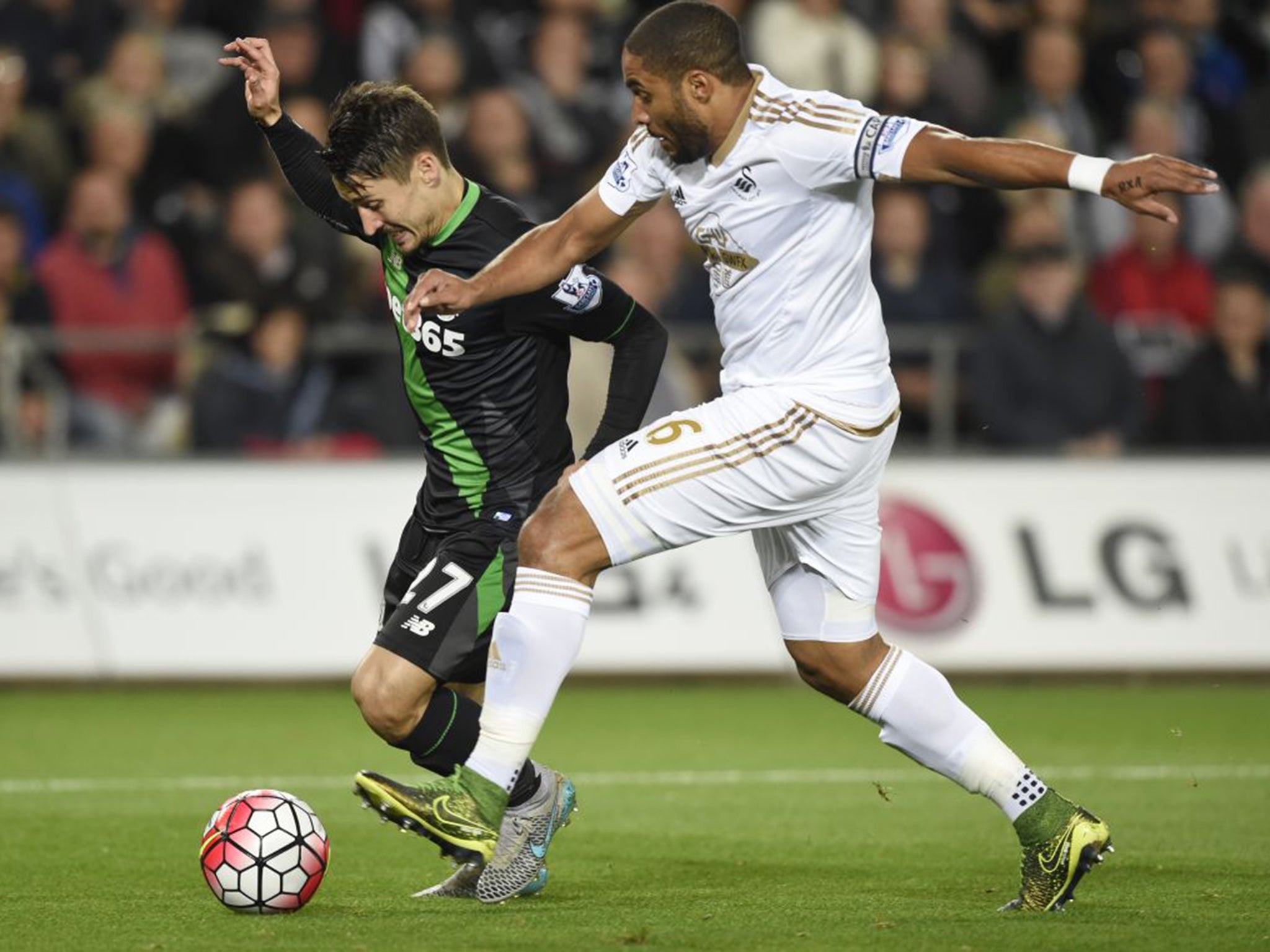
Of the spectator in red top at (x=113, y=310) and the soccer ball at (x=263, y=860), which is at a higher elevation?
the soccer ball at (x=263, y=860)

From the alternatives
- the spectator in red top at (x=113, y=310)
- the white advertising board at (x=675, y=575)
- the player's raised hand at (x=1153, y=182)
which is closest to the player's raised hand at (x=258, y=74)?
the player's raised hand at (x=1153, y=182)

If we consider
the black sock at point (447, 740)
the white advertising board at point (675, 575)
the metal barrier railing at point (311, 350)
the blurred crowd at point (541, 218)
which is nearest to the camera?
the black sock at point (447, 740)

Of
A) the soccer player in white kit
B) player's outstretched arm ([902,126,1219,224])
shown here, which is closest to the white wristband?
player's outstretched arm ([902,126,1219,224])

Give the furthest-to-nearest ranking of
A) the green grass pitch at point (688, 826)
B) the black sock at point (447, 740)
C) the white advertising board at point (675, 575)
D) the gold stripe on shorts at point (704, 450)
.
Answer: the white advertising board at point (675, 575)
the black sock at point (447, 740)
the gold stripe on shorts at point (704, 450)
the green grass pitch at point (688, 826)

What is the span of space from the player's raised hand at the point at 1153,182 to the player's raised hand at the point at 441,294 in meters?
1.77

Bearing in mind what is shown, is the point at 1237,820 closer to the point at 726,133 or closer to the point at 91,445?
the point at 726,133

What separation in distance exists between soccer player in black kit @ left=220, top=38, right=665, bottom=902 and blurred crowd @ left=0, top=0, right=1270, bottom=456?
6.16 metres

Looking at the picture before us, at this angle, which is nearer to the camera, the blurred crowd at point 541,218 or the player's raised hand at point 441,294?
the player's raised hand at point 441,294

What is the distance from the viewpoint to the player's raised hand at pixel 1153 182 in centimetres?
546

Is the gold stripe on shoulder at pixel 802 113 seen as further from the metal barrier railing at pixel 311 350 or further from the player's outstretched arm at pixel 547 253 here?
the metal barrier railing at pixel 311 350

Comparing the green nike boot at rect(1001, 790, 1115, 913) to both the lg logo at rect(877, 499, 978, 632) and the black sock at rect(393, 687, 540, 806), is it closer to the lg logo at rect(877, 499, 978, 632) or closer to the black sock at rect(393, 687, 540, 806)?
the black sock at rect(393, 687, 540, 806)

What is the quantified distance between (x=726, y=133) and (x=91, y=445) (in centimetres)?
781

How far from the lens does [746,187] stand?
596 centimetres

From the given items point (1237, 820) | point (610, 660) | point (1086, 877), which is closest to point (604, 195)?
point (1086, 877)
